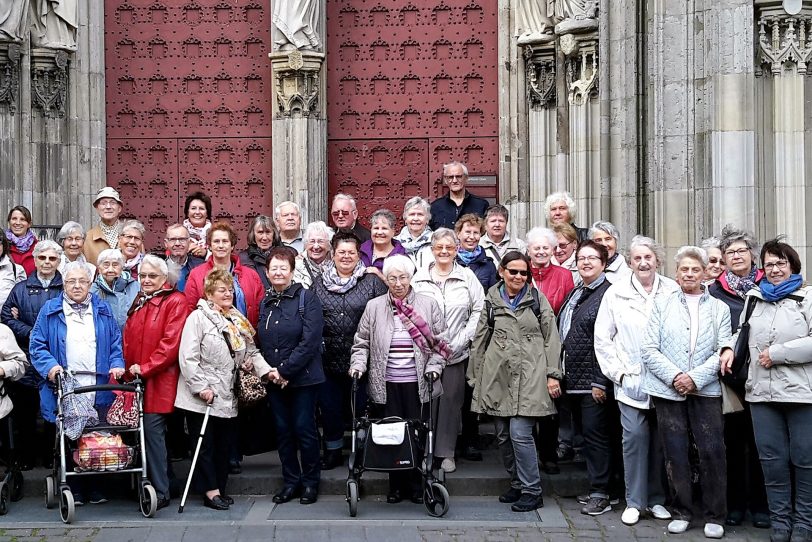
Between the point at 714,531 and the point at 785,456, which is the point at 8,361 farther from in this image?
the point at 785,456

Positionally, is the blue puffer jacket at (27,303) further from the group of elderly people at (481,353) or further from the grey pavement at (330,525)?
the grey pavement at (330,525)

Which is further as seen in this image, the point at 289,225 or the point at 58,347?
the point at 289,225

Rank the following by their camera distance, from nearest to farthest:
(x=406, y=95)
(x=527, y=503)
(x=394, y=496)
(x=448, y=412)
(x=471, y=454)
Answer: (x=527, y=503)
(x=394, y=496)
(x=448, y=412)
(x=471, y=454)
(x=406, y=95)

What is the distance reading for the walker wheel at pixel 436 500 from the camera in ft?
25.4

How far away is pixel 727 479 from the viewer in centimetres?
778

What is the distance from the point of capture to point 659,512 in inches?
305

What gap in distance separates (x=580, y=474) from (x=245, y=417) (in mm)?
2561

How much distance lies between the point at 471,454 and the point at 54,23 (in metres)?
6.13

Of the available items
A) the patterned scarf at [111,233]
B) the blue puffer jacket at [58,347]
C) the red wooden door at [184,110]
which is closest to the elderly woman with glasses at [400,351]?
the blue puffer jacket at [58,347]

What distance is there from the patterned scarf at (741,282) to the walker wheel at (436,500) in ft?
8.07

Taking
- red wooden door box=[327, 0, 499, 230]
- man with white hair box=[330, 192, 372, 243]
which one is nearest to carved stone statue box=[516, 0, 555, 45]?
red wooden door box=[327, 0, 499, 230]

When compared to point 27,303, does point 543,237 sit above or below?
above

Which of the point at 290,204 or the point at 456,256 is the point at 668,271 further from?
the point at 290,204

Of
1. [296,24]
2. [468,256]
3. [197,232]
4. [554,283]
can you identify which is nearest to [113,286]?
[197,232]
